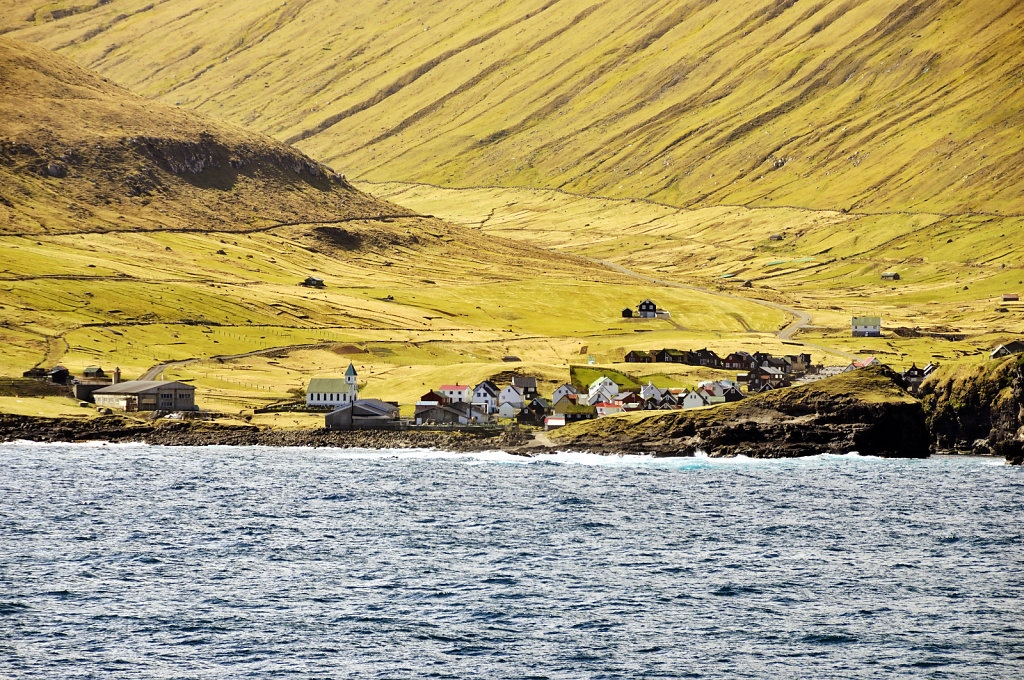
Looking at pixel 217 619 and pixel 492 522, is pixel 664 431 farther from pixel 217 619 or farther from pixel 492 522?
pixel 217 619

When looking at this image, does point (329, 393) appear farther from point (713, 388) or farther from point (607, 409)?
point (713, 388)

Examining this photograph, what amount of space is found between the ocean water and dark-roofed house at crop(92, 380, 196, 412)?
111 feet

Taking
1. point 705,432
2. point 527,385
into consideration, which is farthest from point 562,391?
point 705,432

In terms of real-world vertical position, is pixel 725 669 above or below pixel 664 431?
below

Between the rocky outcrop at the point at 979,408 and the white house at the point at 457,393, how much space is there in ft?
196

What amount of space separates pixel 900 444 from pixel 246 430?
77.1 m

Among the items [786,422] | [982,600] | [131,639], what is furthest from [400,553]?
[786,422]

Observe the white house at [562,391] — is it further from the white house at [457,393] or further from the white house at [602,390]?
the white house at [457,393]

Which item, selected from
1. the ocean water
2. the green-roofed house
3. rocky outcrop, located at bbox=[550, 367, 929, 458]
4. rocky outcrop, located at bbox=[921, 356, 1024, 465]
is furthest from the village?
the ocean water

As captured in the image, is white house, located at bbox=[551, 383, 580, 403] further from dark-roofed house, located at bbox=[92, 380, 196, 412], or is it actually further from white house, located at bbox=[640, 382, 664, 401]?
dark-roofed house, located at bbox=[92, 380, 196, 412]

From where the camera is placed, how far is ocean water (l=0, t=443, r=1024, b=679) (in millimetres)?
59719

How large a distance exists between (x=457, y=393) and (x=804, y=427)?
168ft

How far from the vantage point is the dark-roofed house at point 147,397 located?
162250 mm

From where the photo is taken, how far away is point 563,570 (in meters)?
79.4
